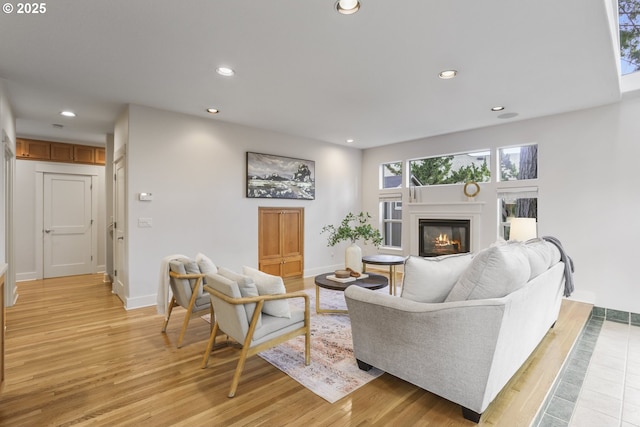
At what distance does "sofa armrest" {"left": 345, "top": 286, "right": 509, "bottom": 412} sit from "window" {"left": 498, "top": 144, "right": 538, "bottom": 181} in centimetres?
391

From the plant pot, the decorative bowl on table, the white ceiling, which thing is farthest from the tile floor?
the white ceiling

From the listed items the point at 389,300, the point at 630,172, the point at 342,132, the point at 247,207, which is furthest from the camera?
the point at 342,132

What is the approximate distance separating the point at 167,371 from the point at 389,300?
72.9 inches

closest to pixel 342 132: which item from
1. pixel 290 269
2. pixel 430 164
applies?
pixel 430 164

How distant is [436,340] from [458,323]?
7.6 inches

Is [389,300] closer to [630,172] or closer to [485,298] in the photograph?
[485,298]

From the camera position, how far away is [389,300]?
2.15 metres

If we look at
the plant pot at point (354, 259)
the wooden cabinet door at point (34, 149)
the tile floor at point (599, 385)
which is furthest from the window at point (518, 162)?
the wooden cabinet door at point (34, 149)

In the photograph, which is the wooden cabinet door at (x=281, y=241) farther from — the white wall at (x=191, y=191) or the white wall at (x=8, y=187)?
the white wall at (x=8, y=187)

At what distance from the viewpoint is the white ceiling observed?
2182 mm

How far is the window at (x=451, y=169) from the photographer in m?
5.32

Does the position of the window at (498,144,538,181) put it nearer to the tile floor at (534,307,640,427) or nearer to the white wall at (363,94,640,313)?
the white wall at (363,94,640,313)

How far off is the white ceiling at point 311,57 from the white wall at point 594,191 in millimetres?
309

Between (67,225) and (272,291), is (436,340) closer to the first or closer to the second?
(272,291)
